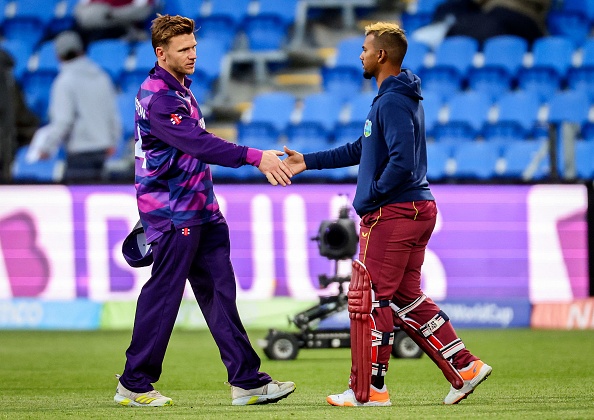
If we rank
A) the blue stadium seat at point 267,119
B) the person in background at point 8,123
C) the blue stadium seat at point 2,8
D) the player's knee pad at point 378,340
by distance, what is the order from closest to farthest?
the player's knee pad at point 378,340 → the person in background at point 8,123 → the blue stadium seat at point 267,119 → the blue stadium seat at point 2,8

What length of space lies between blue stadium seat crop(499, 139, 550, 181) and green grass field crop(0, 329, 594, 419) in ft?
6.12

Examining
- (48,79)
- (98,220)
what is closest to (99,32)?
(48,79)

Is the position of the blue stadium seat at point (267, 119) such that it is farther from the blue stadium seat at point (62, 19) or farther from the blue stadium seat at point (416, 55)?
the blue stadium seat at point (62, 19)

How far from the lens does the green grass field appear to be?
5.78m

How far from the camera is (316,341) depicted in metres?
9.39

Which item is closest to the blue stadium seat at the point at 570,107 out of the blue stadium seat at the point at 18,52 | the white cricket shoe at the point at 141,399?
the blue stadium seat at the point at 18,52

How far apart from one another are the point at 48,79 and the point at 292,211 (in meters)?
5.20

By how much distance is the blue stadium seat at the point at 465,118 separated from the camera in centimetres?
1460

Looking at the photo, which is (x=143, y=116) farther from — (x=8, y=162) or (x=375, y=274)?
(x=8, y=162)

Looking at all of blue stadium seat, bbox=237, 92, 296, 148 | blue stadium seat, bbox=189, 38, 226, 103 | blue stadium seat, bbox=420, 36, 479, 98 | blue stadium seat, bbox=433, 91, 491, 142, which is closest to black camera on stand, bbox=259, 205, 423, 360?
blue stadium seat, bbox=237, 92, 296, 148

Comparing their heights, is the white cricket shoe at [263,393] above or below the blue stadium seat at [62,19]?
below

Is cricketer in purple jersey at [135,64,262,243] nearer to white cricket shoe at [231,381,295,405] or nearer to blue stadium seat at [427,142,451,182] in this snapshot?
white cricket shoe at [231,381,295,405]

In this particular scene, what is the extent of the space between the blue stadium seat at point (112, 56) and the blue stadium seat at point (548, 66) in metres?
5.30

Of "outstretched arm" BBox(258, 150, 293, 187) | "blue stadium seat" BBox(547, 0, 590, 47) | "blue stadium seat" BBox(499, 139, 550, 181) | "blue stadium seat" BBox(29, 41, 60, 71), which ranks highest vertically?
"blue stadium seat" BBox(547, 0, 590, 47)
